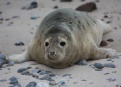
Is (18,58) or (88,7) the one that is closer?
(18,58)

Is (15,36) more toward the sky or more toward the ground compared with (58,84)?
more toward the sky

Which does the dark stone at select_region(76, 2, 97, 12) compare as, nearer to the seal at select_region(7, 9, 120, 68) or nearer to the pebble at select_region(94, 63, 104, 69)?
the seal at select_region(7, 9, 120, 68)

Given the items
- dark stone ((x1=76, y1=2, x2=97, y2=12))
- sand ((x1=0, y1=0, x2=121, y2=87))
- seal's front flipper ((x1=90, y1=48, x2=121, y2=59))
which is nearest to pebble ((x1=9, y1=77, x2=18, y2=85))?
sand ((x1=0, y1=0, x2=121, y2=87))

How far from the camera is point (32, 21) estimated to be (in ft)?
25.5

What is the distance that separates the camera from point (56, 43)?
4.73m

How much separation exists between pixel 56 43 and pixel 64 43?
0.14 metres

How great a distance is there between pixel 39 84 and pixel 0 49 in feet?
6.96

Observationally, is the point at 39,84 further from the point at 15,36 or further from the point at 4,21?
the point at 4,21

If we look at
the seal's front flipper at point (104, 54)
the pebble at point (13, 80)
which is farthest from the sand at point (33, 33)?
the seal's front flipper at point (104, 54)

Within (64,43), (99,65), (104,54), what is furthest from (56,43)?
(104,54)

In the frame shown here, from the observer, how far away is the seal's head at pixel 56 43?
4.63 meters

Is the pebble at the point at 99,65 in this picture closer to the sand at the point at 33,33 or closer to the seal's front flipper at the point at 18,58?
the sand at the point at 33,33

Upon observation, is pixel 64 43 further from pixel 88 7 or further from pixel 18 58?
pixel 88 7

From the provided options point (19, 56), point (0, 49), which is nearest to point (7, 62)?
point (19, 56)
